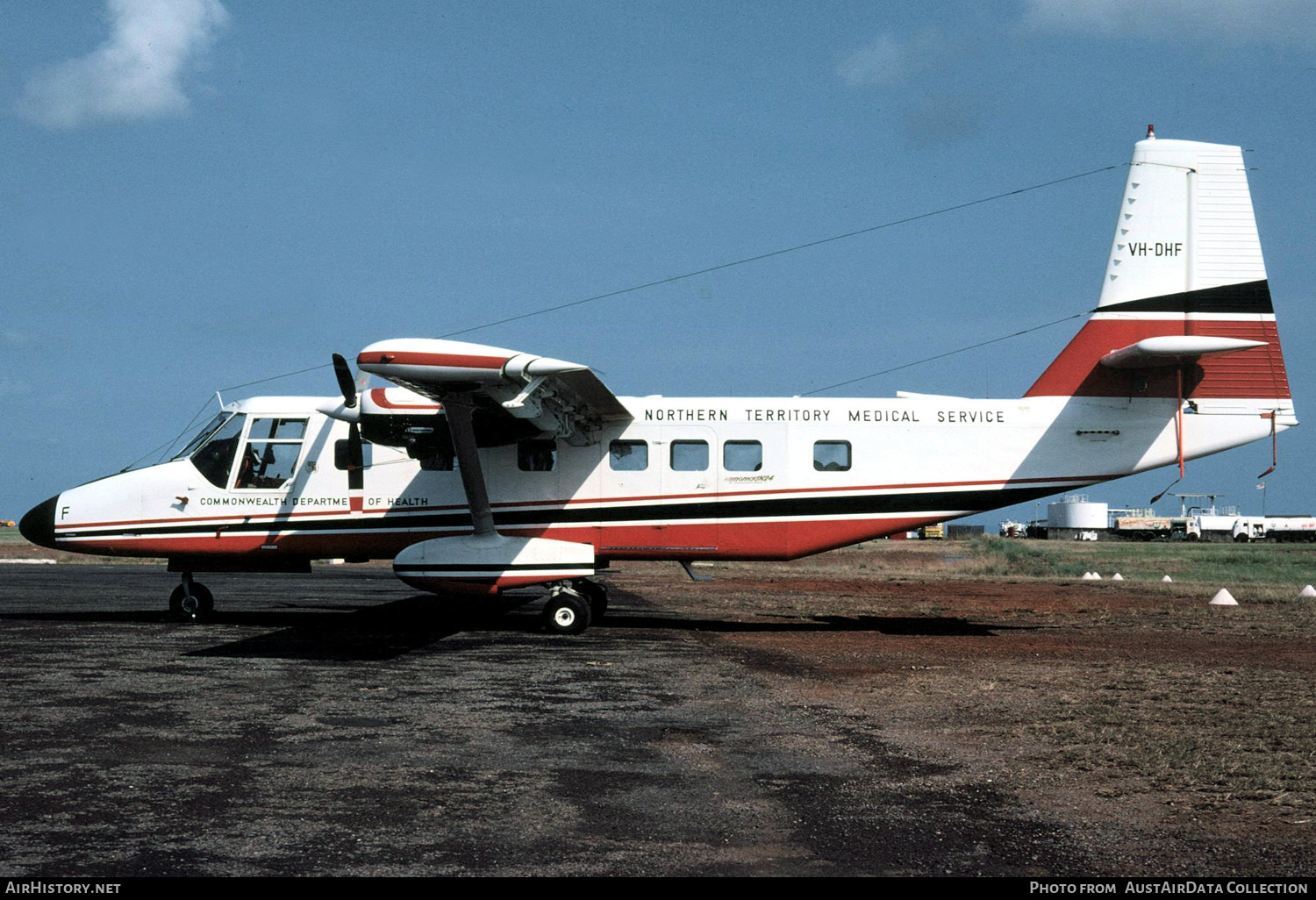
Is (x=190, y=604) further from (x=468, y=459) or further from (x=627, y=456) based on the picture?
(x=627, y=456)

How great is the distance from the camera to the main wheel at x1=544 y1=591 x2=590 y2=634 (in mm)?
15828

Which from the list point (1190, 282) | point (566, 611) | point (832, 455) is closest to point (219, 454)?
point (566, 611)

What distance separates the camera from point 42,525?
16.8 meters

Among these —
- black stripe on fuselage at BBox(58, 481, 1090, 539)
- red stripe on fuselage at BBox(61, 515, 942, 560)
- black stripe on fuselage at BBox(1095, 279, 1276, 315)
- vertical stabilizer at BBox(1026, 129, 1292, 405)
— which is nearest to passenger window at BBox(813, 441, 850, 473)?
black stripe on fuselage at BBox(58, 481, 1090, 539)

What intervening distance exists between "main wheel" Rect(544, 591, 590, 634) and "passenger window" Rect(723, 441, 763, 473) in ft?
10.3

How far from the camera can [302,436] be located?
1678cm

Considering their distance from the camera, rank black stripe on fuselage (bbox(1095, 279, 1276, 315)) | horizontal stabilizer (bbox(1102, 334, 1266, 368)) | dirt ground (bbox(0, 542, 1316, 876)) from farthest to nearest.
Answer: black stripe on fuselage (bbox(1095, 279, 1276, 315)) < horizontal stabilizer (bbox(1102, 334, 1266, 368)) < dirt ground (bbox(0, 542, 1316, 876))

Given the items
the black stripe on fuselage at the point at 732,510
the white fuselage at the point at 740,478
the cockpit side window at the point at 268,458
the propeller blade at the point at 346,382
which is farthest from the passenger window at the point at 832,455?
the cockpit side window at the point at 268,458

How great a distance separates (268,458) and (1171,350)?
14.0 metres

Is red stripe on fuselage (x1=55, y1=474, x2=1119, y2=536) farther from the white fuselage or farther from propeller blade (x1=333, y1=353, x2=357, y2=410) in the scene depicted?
propeller blade (x1=333, y1=353, x2=357, y2=410)

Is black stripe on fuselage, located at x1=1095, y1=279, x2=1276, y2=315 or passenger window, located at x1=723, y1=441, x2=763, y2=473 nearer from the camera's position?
black stripe on fuselage, located at x1=1095, y1=279, x2=1276, y2=315
